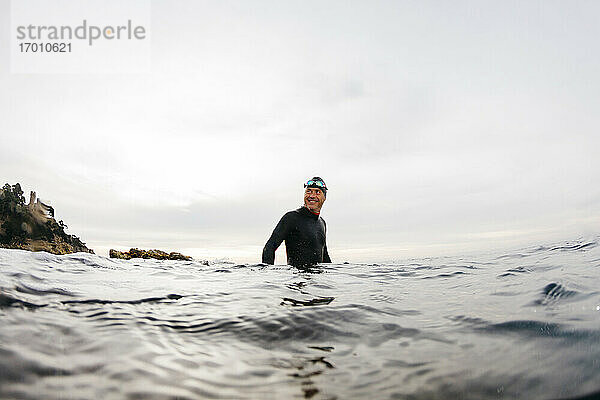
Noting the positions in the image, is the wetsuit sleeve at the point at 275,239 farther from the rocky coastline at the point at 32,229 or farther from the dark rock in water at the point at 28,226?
the dark rock in water at the point at 28,226

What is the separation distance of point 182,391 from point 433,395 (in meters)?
1.31

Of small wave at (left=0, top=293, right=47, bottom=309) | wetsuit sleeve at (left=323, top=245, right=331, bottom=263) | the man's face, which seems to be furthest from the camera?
wetsuit sleeve at (left=323, top=245, right=331, bottom=263)

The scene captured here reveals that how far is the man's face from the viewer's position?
9430 mm

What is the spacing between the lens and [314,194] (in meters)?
9.48

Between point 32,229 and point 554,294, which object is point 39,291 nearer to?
point 554,294

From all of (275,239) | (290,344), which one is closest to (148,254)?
(275,239)

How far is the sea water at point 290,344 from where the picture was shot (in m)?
1.84

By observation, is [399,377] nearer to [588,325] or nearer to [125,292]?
[588,325]

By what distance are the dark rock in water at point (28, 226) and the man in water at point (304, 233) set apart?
10743 millimetres

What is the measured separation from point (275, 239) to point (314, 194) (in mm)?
1770

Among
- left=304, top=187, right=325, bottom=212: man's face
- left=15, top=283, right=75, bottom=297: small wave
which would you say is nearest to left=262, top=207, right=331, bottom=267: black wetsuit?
left=304, top=187, right=325, bottom=212: man's face

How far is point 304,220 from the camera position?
901 centimetres

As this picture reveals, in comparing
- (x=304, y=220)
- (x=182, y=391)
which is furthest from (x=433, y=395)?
(x=304, y=220)

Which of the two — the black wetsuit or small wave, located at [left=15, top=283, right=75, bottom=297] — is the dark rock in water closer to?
the black wetsuit
